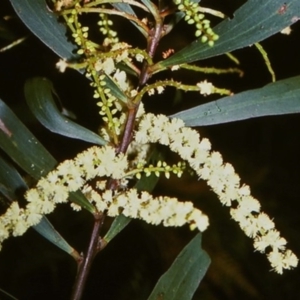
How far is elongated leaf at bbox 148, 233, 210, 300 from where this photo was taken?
117 centimetres

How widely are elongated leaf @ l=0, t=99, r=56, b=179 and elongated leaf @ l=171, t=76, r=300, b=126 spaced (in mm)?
273

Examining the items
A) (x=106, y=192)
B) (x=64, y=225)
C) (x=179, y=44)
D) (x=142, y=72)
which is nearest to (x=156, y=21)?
(x=142, y=72)

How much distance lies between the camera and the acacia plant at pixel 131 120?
0.98 m

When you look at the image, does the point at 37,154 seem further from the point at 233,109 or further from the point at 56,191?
the point at 233,109

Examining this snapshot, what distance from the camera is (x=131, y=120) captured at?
1.05m

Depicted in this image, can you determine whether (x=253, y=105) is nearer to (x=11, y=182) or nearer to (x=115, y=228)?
(x=115, y=228)

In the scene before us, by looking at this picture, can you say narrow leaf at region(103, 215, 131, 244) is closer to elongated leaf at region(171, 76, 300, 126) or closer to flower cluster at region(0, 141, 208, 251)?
flower cluster at region(0, 141, 208, 251)

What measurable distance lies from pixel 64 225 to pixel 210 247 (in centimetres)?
59

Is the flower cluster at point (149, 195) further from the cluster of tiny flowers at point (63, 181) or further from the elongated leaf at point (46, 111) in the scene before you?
the elongated leaf at point (46, 111)

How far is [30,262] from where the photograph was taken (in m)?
1.97

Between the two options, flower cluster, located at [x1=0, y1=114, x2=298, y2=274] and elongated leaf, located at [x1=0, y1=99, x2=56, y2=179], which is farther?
elongated leaf, located at [x1=0, y1=99, x2=56, y2=179]

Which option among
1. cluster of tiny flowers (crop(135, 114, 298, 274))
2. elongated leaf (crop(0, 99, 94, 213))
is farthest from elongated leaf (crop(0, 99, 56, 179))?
cluster of tiny flowers (crop(135, 114, 298, 274))

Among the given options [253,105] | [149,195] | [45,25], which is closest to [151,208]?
[149,195]

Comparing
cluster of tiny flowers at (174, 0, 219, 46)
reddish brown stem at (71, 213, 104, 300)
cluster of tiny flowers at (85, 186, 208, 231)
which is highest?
cluster of tiny flowers at (174, 0, 219, 46)
